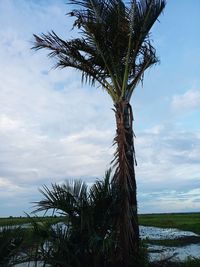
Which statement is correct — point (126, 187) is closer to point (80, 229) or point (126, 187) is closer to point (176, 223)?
point (80, 229)

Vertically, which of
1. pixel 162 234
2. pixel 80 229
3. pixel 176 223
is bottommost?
pixel 80 229

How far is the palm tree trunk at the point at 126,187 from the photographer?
32.8 ft

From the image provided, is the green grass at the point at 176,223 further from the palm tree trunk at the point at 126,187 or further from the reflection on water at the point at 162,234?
the palm tree trunk at the point at 126,187

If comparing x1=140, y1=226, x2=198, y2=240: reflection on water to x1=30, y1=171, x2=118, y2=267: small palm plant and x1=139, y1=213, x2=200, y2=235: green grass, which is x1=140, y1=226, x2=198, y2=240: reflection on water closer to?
x1=139, y1=213, x2=200, y2=235: green grass

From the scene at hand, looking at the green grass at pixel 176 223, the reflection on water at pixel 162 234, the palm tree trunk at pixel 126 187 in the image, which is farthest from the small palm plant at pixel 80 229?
the green grass at pixel 176 223

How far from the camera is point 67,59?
467 inches

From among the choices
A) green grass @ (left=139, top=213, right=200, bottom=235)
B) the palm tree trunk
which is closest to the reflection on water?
green grass @ (left=139, top=213, right=200, bottom=235)

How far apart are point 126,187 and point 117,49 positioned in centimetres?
334

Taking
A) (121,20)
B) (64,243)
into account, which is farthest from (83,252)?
(121,20)

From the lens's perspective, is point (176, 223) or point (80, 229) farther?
point (176, 223)

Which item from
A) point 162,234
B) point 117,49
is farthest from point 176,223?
point 117,49

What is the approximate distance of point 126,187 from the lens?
33.5ft

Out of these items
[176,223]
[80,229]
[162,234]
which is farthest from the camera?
[176,223]

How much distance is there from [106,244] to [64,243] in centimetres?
80
